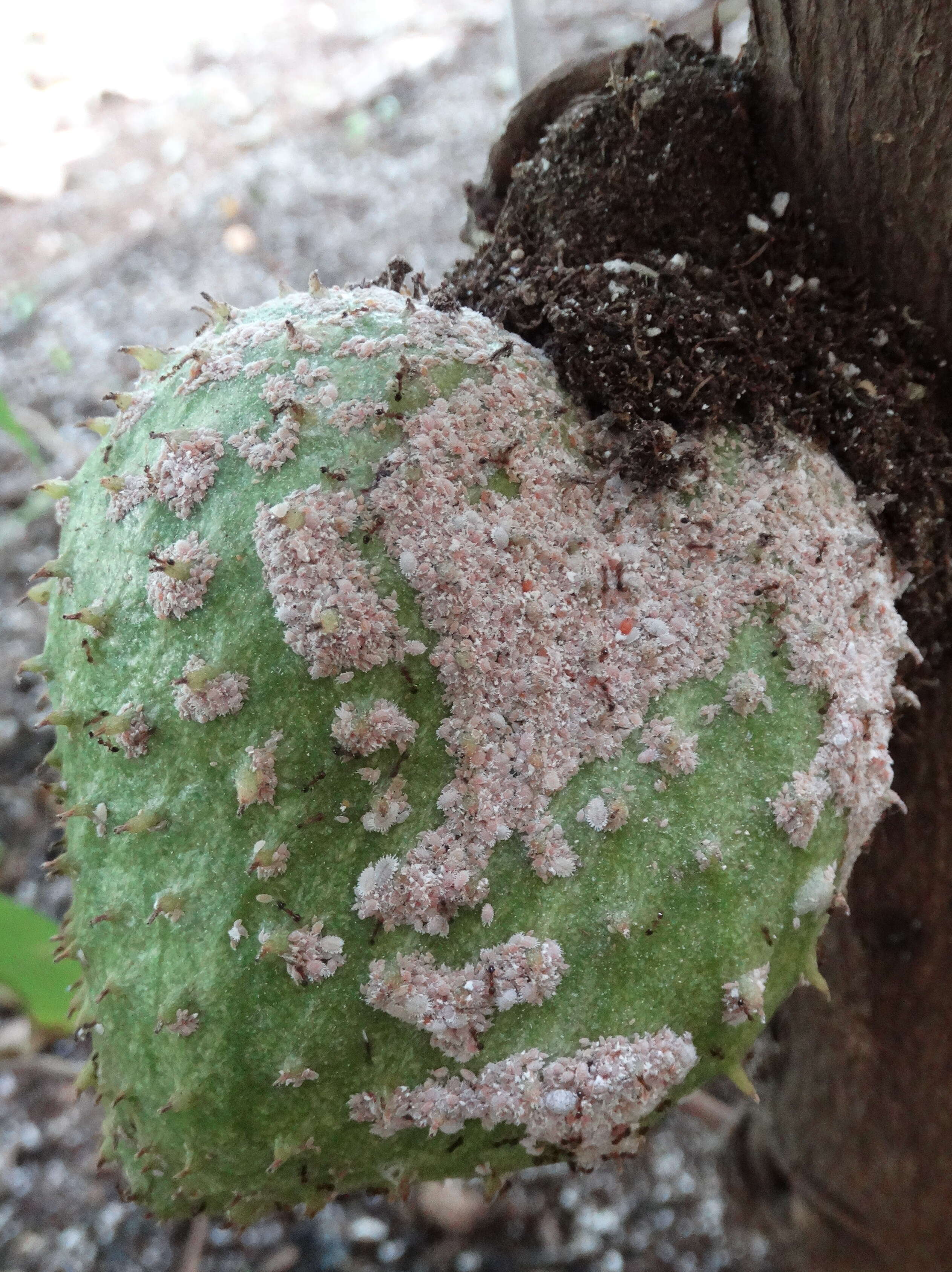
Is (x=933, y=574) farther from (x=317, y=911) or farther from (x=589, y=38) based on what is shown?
(x=589, y=38)

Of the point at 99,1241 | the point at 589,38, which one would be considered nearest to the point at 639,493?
the point at 99,1241

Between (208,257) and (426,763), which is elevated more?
(208,257)

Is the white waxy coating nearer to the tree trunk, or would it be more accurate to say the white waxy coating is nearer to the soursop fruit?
the soursop fruit

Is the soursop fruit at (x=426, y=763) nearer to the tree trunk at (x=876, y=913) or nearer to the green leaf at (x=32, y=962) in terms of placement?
the tree trunk at (x=876, y=913)

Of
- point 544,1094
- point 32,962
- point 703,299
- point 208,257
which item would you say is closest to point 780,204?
point 703,299

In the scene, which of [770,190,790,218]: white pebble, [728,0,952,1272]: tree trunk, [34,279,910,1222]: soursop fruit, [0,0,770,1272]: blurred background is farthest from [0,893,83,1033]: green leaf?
[770,190,790,218]: white pebble

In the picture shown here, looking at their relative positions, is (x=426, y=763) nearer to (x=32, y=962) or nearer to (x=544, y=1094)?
(x=544, y=1094)

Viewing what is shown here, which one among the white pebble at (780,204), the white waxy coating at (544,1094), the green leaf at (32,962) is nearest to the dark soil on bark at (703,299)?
the white pebble at (780,204)
